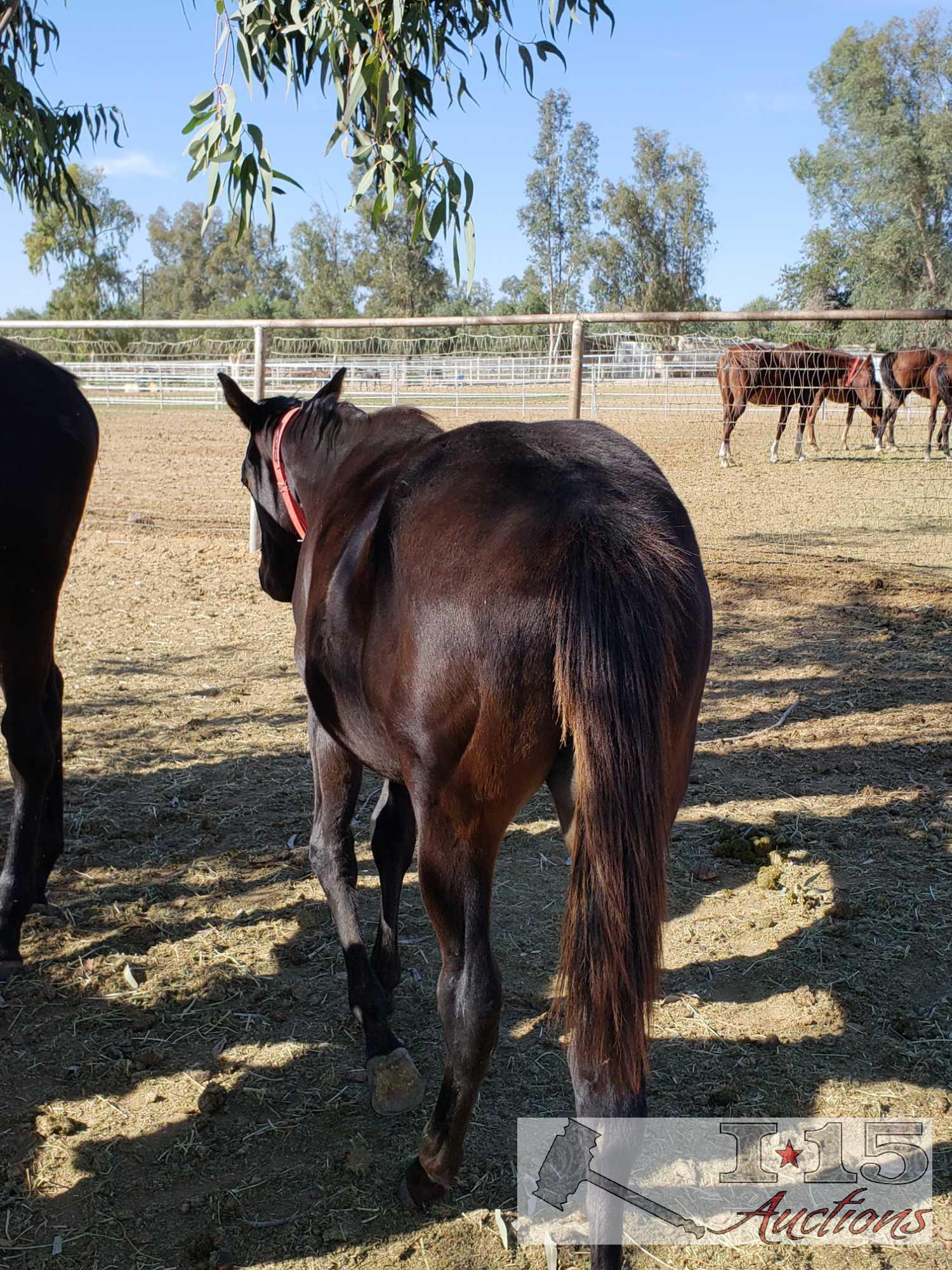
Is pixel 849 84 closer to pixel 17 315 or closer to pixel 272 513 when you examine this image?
pixel 17 315

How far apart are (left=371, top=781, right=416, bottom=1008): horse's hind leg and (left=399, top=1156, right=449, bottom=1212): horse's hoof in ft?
2.43

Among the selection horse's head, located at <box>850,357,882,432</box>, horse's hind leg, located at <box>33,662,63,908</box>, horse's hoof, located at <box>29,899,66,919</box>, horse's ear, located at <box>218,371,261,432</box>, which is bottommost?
horse's hoof, located at <box>29,899,66,919</box>

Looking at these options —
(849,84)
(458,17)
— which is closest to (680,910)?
(458,17)

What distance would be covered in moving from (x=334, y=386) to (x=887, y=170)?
40.7 metres

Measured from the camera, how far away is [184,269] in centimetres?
8044

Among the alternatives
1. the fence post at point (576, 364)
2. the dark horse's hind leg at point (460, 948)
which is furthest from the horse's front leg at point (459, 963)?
the fence post at point (576, 364)

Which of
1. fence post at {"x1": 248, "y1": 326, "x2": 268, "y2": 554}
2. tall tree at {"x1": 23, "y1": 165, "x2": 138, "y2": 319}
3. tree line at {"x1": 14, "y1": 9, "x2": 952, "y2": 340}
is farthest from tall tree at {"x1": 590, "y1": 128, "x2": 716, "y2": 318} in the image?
fence post at {"x1": 248, "y1": 326, "x2": 268, "y2": 554}

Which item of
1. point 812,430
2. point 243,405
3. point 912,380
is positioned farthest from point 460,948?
point 912,380

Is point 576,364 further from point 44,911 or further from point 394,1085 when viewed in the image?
point 394,1085

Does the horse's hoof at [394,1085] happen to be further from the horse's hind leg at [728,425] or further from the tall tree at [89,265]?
the tall tree at [89,265]

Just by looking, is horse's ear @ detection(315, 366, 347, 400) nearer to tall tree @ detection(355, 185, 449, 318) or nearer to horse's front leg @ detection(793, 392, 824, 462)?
horse's front leg @ detection(793, 392, 824, 462)

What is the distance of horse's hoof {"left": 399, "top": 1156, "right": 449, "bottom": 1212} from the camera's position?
7.28ft

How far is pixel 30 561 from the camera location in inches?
124

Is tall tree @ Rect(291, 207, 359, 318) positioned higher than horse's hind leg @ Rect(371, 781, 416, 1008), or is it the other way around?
tall tree @ Rect(291, 207, 359, 318)
